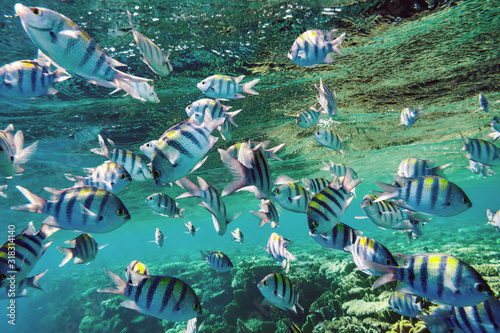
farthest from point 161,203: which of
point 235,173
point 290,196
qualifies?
point 235,173

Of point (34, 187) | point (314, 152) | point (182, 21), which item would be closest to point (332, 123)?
point (314, 152)

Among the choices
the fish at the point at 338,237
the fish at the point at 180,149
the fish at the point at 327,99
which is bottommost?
the fish at the point at 338,237

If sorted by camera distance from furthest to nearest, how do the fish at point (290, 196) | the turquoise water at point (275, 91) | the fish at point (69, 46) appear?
the turquoise water at point (275, 91)
the fish at point (290, 196)
the fish at point (69, 46)

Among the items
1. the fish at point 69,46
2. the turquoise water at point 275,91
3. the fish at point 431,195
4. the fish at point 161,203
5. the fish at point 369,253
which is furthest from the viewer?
the turquoise water at point 275,91

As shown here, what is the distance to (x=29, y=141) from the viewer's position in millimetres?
11680

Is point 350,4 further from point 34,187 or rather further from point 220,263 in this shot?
point 34,187

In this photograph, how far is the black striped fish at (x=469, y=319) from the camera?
2.48 metres

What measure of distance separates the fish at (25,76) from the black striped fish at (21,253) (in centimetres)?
170

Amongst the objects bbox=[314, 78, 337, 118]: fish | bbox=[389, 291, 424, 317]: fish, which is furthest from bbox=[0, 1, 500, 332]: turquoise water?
bbox=[314, 78, 337, 118]: fish

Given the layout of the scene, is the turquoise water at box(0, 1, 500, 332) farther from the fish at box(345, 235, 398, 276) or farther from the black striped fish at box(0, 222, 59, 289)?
the black striped fish at box(0, 222, 59, 289)

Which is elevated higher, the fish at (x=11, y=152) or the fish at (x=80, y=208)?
the fish at (x=11, y=152)

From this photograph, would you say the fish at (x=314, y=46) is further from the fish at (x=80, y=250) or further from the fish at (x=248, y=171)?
the fish at (x=80, y=250)

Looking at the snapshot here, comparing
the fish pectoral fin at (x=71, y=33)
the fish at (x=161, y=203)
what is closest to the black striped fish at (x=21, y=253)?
the fish at (x=161, y=203)

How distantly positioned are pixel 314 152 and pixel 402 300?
15.4m
